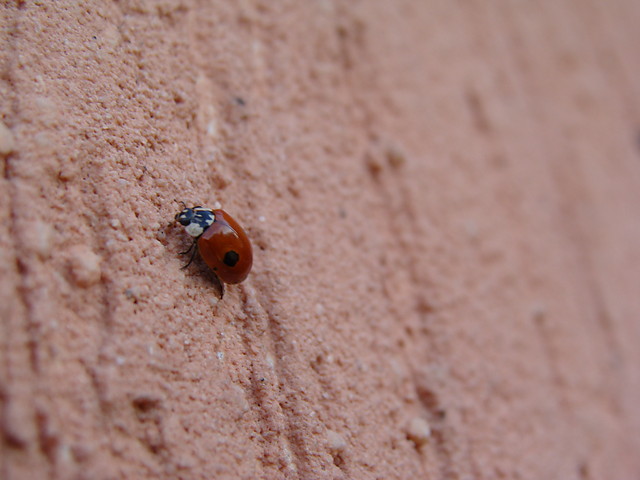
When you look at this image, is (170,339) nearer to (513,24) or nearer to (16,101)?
(16,101)

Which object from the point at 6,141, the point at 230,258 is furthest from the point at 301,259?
the point at 6,141

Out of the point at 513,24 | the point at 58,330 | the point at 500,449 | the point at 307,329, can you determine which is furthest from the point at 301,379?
the point at 513,24

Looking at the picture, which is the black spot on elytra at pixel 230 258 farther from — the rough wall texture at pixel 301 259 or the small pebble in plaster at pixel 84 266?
the small pebble in plaster at pixel 84 266

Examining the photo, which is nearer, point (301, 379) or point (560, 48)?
point (301, 379)

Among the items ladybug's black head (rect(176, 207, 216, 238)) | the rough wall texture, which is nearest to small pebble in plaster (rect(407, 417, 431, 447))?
the rough wall texture

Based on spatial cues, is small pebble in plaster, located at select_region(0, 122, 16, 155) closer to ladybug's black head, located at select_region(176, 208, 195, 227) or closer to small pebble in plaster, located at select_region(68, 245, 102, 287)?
small pebble in plaster, located at select_region(68, 245, 102, 287)

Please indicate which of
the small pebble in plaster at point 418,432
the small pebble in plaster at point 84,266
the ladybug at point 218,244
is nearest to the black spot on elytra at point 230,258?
the ladybug at point 218,244

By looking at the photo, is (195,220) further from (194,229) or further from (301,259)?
(301,259)
